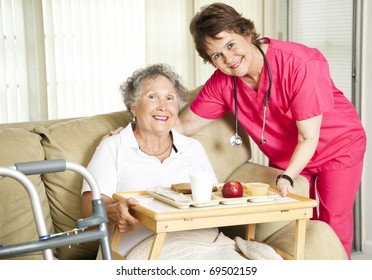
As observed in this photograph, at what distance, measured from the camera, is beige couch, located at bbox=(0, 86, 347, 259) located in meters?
1.99

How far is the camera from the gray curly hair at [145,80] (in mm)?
2182

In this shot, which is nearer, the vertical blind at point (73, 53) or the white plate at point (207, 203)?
the white plate at point (207, 203)

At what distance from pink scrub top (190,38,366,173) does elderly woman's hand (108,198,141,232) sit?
2.49 feet

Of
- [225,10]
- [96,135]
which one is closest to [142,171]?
[96,135]

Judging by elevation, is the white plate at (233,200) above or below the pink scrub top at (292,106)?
below

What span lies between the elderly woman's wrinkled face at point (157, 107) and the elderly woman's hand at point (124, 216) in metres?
0.42

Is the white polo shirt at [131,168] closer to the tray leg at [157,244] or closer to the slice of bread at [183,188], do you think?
the slice of bread at [183,188]

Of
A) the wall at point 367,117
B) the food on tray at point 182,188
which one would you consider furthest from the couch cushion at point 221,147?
the wall at point 367,117

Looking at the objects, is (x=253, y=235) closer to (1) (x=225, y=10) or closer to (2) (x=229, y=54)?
(2) (x=229, y=54)

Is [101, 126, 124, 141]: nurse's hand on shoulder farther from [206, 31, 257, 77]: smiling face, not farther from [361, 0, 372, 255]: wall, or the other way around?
[361, 0, 372, 255]: wall

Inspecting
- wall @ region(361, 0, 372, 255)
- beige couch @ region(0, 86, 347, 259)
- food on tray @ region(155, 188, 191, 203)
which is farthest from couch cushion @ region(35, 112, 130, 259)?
wall @ region(361, 0, 372, 255)

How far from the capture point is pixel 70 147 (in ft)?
7.11

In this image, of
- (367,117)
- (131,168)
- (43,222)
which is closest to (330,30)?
(367,117)
